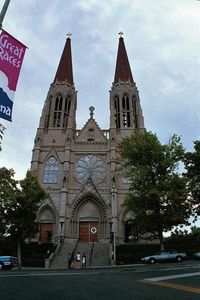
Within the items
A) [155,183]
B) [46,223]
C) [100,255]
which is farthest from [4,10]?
[46,223]

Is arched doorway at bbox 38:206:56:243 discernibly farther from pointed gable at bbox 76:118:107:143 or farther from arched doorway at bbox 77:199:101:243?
pointed gable at bbox 76:118:107:143

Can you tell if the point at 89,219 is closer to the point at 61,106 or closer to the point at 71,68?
the point at 61,106

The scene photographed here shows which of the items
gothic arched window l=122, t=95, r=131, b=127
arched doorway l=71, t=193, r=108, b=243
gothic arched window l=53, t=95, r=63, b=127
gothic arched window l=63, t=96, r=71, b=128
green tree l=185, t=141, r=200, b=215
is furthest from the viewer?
gothic arched window l=122, t=95, r=131, b=127

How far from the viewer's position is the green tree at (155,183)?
958 inches

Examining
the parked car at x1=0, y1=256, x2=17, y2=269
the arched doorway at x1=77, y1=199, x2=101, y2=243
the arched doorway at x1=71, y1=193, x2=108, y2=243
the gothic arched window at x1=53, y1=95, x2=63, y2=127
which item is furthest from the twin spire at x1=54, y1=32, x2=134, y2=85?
the parked car at x1=0, y1=256, x2=17, y2=269

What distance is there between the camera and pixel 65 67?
57.6 metres

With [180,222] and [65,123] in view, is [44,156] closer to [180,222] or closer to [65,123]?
[65,123]

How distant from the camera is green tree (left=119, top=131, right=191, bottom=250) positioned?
79.9ft

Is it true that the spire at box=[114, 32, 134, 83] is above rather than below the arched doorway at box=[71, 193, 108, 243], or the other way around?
above

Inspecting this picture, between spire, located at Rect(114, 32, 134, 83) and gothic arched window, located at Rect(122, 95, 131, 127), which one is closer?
A: gothic arched window, located at Rect(122, 95, 131, 127)

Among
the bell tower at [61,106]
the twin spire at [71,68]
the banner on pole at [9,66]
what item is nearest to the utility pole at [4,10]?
the banner on pole at [9,66]

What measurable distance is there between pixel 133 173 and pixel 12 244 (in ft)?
47.2

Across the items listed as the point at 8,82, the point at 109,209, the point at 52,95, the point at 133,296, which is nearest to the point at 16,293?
the point at 133,296

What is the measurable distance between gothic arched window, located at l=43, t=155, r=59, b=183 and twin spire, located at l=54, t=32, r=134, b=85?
1714 centimetres
